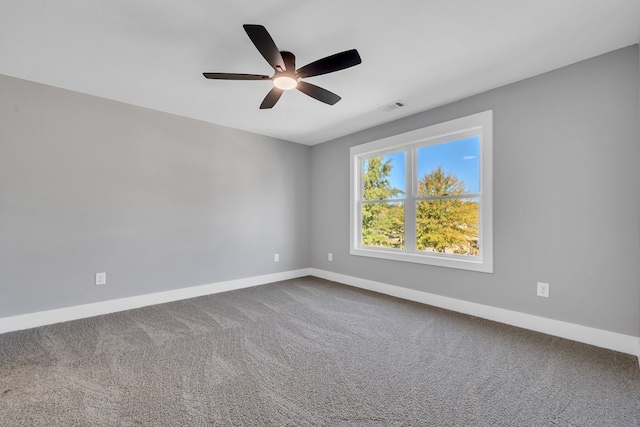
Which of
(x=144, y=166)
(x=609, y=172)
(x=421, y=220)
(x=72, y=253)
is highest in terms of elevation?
(x=144, y=166)

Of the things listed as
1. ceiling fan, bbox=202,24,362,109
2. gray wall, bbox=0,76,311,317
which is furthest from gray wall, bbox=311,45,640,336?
gray wall, bbox=0,76,311,317

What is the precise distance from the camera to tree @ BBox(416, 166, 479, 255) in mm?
3102

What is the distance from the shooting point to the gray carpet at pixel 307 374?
1490 mm

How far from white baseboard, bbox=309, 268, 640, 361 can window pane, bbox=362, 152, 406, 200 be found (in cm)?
129

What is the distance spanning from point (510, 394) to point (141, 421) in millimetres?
2085

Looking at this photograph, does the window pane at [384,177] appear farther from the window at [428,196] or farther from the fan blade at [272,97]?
the fan blade at [272,97]

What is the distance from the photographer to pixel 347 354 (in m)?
2.16

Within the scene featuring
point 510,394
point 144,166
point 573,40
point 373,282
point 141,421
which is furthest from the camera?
point 373,282

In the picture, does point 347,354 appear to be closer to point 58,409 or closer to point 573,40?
point 58,409

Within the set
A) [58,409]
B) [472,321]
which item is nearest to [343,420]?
[58,409]

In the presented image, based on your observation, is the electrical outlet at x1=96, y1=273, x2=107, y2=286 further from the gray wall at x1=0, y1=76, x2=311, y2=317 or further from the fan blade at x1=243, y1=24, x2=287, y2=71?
the fan blade at x1=243, y1=24, x2=287, y2=71

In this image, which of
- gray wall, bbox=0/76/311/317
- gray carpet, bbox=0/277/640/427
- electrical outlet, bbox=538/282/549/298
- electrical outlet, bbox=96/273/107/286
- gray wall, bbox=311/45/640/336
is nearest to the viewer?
gray carpet, bbox=0/277/640/427

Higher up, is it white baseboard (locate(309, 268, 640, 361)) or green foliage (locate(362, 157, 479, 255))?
green foliage (locate(362, 157, 479, 255))

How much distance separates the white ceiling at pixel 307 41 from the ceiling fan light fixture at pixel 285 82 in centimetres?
22
